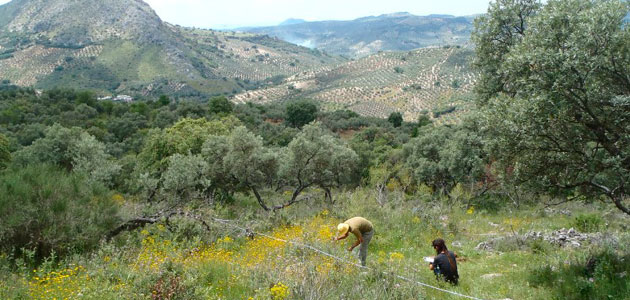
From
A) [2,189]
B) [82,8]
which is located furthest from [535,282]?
[82,8]

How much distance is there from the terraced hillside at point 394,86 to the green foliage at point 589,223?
63916mm

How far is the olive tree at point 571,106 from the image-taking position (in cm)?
620

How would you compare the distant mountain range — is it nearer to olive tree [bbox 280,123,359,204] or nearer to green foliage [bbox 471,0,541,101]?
olive tree [bbox 280,123,359,204]

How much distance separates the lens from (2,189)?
8117mm

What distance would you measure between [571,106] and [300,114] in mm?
60302

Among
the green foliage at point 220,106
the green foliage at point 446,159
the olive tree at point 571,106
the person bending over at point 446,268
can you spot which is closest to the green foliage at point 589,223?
the olive tree at point 571,106

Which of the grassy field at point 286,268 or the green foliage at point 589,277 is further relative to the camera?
the green foliage at point 589,277

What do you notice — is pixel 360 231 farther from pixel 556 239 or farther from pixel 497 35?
pixel 497 35

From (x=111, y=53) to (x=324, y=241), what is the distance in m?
156

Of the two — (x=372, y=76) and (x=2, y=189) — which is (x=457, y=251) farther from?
(x=372, y=76)

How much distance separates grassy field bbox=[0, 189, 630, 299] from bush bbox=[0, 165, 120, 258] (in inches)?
19.5

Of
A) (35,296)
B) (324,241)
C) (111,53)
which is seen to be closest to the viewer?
(35,296)

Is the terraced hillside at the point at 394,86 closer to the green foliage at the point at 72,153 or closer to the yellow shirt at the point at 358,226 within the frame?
the green foliage at the point at 72,153

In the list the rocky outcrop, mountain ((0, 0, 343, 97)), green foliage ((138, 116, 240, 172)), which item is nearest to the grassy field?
the rocky outcrop
